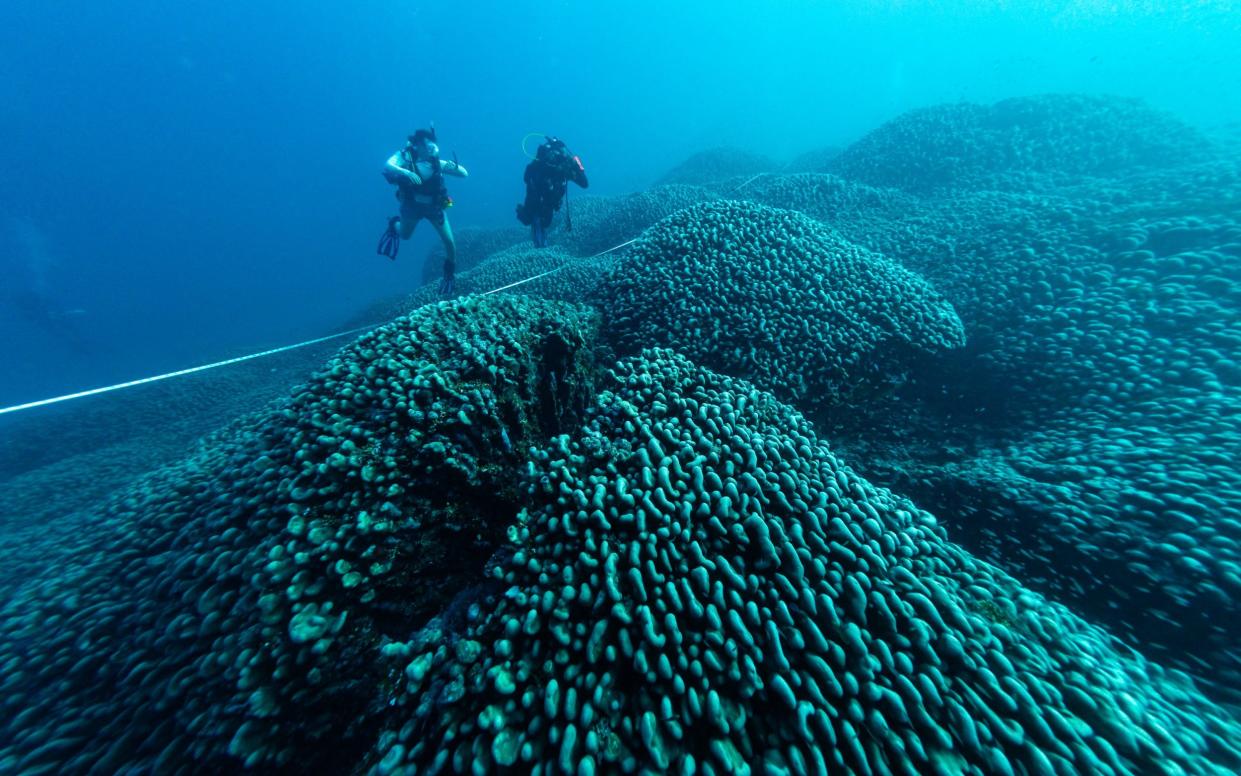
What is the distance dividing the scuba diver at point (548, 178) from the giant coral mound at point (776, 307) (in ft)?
18.6

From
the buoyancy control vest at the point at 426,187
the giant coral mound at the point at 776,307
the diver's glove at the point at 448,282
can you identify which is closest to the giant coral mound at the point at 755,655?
the giant coral mound at the point at 776,307

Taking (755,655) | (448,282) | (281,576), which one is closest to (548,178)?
(448,282)

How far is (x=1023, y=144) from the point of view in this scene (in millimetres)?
12016

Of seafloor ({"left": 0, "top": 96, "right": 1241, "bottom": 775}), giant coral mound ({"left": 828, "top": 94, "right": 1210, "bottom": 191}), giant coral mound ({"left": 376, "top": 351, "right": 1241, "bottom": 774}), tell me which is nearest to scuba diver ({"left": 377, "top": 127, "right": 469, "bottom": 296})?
seafloor ({"left": 0, "top": 96, "right": 1241, "bottom": 775})

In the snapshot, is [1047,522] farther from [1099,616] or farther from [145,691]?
[145,691]

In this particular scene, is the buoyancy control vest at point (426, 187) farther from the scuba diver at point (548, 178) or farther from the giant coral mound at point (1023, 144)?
the giant coral mound at point (1023, 144)

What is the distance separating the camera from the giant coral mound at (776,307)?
17.2 feet

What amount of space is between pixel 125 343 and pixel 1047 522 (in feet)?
234

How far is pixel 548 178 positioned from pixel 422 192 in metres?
3.17

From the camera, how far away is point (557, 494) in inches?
117

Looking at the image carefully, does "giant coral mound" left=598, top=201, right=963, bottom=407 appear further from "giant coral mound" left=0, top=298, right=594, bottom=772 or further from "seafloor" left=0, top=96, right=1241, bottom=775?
"giant coral mound" left=0, top=298, right=594, bottom=772

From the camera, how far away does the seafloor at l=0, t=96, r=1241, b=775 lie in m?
2.13

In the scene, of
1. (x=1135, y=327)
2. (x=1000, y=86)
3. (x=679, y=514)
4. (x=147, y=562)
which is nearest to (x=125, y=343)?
(x=147, y=562)

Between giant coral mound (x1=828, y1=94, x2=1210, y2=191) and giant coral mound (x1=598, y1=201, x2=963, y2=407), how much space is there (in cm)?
867
